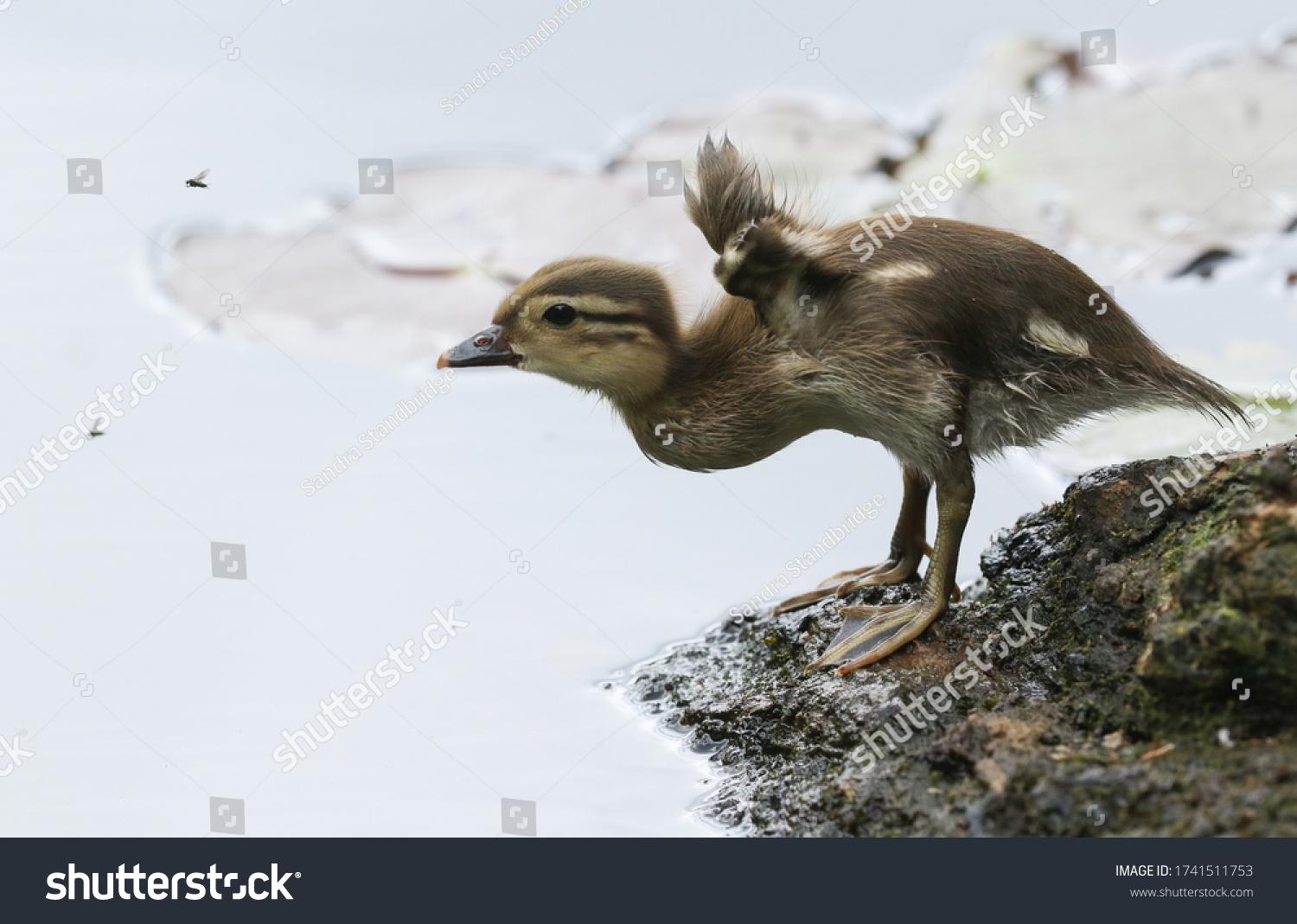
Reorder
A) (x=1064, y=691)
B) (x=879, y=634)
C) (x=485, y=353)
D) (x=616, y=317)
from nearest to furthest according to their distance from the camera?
1. (x=1064, y=691)
2. (x=879, y=634)
3. (x=616, y=317)
4. (x=485, y=353)

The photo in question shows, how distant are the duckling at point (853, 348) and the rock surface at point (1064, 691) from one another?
0.26 metres

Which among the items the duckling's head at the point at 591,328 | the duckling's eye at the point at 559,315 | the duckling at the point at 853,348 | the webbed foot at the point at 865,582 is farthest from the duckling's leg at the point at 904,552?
the duckling's eye at the point at 559,315

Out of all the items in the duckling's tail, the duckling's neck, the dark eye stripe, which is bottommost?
Result: the duckling's tail

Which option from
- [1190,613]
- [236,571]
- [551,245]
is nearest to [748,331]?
[1190,613]

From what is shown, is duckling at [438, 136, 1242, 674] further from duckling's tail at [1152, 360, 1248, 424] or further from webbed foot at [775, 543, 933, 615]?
webbed foot at [775, 543, 933, 615]

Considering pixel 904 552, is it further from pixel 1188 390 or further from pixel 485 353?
pixel 485 353

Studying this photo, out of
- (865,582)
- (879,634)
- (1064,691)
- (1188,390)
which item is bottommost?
(1064,691)

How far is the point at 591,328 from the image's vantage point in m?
4.39

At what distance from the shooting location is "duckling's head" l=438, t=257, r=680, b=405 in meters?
4.37

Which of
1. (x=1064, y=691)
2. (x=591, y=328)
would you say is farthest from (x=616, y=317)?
(x=1064, y=691)

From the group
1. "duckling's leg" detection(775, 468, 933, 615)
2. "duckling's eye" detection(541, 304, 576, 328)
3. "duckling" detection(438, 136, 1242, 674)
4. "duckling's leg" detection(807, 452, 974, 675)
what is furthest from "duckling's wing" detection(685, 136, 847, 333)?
"duckling's leg" detection(775, 468, 933, 615)

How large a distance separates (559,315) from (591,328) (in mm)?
107

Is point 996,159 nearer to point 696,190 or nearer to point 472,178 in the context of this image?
point 472,178

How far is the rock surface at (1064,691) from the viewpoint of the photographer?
119 inches
